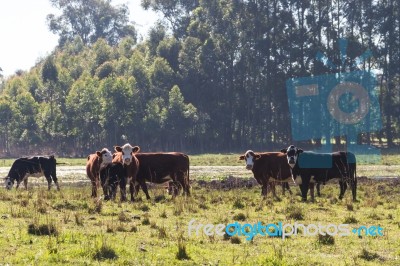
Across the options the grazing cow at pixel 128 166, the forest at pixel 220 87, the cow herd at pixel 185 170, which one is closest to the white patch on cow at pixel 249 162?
the cow herd at pixel 185 170

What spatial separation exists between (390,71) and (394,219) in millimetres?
64029

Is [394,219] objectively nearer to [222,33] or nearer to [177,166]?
[177,166]

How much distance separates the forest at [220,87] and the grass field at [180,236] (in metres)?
53.7

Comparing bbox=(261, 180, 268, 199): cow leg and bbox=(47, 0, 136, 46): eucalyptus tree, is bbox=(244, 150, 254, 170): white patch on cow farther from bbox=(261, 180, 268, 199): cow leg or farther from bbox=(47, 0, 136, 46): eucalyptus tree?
bbox=(47, 0, 136, 46): eucalyptus tree

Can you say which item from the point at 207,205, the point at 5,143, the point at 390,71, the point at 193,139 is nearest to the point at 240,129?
the point at 193,139

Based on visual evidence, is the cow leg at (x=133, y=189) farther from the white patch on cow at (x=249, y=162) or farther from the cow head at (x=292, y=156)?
the cow head at (x=292, y=156)

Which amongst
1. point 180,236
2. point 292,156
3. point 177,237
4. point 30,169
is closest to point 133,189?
point 292,156

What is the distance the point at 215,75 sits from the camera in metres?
83.8

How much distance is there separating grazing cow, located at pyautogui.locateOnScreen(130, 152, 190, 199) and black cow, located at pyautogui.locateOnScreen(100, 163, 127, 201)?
1.39m

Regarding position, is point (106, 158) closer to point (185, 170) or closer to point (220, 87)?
point (185, 170)

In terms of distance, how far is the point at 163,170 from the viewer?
23.5 metres

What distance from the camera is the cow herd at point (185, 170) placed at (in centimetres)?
2172

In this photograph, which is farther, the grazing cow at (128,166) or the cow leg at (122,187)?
the grazing cow at (128,166)

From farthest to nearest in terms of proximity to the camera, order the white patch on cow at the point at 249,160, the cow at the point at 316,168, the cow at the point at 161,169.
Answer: the white patch on cow at the point at 249,160, the cow at the point at 161,169, the cow at the point at 316,168
